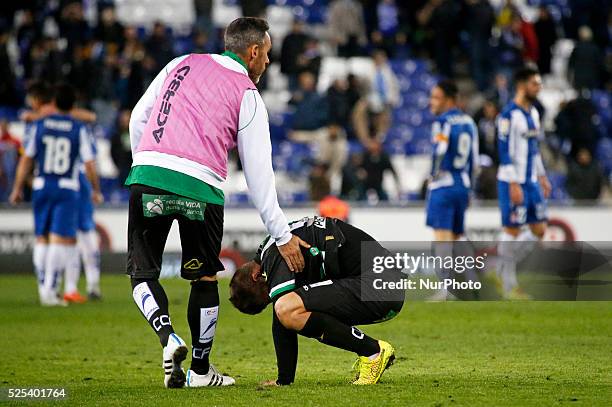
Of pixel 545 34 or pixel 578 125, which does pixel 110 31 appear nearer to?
pixel 545 34

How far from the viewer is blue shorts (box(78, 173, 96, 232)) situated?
48.6 ft

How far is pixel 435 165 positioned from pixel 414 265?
18.8 ft

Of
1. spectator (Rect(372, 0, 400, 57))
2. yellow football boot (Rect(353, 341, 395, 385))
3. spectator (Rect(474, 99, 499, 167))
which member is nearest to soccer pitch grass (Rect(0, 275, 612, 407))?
yellow football boot (Rect(353, 341, 395, 385))

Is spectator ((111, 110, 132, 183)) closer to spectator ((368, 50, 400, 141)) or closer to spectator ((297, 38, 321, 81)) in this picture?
spectator ((297, 38, 321, 81))

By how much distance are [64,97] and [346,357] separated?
19.7 feet

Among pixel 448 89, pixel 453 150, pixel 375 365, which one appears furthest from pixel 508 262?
pixel 375 365

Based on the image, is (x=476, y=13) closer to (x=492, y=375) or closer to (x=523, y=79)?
(x=523, y=79)

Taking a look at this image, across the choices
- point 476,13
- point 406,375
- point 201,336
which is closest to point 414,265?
point 406,375

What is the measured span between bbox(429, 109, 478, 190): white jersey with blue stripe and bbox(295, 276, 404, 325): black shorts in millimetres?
6763

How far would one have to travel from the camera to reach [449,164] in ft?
46.8

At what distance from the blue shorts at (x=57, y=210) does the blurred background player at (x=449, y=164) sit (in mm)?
4310

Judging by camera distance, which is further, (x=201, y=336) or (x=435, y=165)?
(x=435, y=165)

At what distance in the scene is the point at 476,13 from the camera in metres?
23.8

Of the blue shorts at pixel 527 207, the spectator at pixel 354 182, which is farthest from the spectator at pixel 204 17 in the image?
the blue shorts at pixel 527 207
